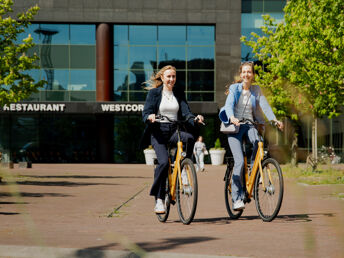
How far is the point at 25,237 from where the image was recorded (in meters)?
5.09

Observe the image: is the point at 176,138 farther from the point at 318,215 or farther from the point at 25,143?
the point at 25,143

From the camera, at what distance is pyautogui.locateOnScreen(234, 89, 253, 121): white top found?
6.90m

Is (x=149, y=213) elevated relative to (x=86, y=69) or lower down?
lower down

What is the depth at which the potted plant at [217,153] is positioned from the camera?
3284 cm

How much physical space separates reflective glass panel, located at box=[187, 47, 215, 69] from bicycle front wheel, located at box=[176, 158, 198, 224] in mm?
28989

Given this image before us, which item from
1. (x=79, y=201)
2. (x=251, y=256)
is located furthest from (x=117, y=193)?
(x=251, y=256)

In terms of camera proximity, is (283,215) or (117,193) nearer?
(283,215)

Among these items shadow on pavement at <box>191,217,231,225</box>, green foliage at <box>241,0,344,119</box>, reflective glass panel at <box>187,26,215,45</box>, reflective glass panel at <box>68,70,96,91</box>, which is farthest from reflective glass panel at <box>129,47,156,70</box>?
shadow on pavement at <box>191,217,231,225</box>

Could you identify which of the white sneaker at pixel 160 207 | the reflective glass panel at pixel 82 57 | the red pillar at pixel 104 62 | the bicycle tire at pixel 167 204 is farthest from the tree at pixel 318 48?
the reflective glass panel at pixel 82 57

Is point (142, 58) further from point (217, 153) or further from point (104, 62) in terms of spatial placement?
point (217, 153)

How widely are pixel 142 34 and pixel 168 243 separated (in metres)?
31.5

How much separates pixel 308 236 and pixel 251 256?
282 centimetres

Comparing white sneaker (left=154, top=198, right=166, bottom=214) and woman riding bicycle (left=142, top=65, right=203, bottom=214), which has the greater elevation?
woman riding bicycle (left=142, top=65, right=203, bottom=214)

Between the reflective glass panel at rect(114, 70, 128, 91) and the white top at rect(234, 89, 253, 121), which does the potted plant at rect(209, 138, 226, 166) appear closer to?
the reflective glass panel at rect(114, 70, 128, 91)
